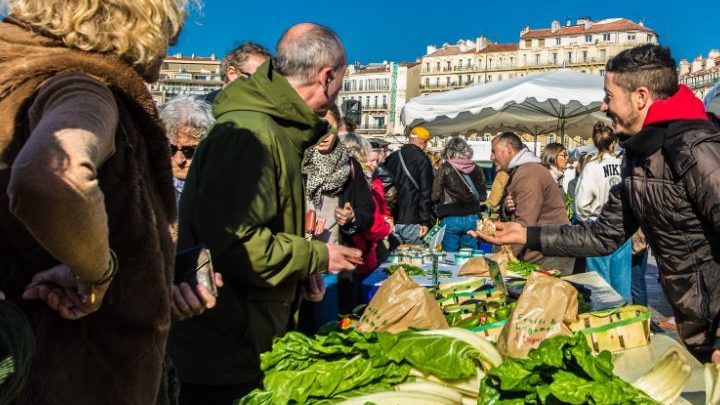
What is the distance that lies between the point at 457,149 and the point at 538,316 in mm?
6374

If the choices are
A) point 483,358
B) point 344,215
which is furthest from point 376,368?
point 344,215

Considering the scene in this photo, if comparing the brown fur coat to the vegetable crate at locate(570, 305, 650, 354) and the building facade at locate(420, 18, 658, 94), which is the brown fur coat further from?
the building facade at locate(420, 18, 658, 94)

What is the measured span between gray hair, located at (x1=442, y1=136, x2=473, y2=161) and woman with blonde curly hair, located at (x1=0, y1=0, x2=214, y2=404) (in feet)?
24.4

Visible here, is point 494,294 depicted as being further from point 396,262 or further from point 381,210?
point 381,210

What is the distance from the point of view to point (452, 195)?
8.61 meters

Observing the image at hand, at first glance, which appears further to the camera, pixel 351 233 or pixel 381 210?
pixel 381 210

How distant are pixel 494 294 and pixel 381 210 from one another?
2.43 m

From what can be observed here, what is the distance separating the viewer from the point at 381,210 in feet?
19.5

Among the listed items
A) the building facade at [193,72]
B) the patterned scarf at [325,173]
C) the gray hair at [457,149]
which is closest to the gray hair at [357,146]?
the patterned scarf at [325,173]

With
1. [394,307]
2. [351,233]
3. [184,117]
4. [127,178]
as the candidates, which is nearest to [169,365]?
[127,178]

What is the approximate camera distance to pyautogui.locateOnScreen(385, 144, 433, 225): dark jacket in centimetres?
820

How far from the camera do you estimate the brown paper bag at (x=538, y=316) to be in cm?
260

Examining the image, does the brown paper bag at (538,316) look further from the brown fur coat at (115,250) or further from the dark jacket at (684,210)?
the brown fur coat at (115,250)

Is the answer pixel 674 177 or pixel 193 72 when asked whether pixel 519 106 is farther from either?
pixel 193 72
